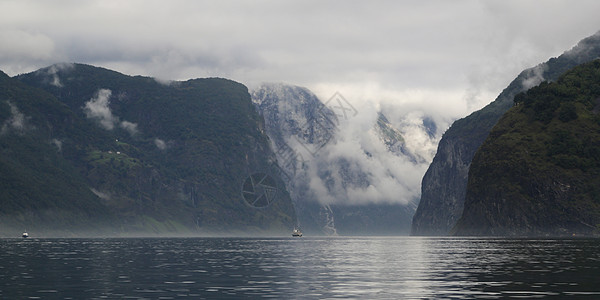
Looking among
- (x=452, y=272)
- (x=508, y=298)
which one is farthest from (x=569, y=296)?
(x=452, y=272)

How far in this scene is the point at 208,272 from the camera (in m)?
91.0

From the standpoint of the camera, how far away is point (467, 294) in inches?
2427

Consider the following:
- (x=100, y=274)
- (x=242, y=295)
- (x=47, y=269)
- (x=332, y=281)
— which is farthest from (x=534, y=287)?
(x=47, y=269)

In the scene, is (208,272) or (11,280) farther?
(208,272)

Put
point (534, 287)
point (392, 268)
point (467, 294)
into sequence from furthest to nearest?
point (392, 268) → point (534, 287) → point (467, 294)

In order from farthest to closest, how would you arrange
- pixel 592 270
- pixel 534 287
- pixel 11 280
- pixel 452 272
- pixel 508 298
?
1. pixel 452 272
2. pixel 592 270
3. pixel 11 280
4. pixel 534 287
5. pixel 508 298

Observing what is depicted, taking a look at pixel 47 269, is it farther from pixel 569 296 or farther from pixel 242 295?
pixel 569 296

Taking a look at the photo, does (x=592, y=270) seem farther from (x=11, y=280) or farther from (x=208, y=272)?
(x=11, y=280)

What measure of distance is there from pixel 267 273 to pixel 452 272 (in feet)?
72.1

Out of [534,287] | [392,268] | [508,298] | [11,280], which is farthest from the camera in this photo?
[392,268]

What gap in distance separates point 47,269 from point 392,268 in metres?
43.8

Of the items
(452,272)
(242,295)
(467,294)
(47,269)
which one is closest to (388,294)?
(467,294)

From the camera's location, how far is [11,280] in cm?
7462

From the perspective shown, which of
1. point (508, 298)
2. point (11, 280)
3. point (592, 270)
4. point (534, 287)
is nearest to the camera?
point (508, 298)
